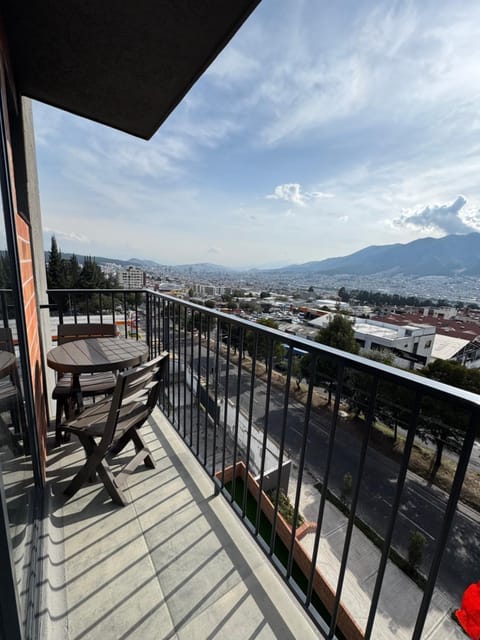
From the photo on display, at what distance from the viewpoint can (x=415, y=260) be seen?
98500mm

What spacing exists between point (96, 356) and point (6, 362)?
1.13 m

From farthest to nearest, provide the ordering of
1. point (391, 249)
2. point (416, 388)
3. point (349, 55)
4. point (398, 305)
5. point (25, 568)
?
point (391, 249) → point (398, 305) → point (349, 55) → point (25, 568) → point (416, 388)

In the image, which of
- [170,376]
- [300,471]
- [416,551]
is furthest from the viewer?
[416,551]

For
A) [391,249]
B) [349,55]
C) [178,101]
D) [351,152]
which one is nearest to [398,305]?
[351,152]

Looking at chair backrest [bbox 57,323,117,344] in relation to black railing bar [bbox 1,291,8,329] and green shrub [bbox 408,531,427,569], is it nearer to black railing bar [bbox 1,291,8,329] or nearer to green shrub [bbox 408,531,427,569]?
black railing bar [bbox 1,291,8,329]

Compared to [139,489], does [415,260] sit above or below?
above

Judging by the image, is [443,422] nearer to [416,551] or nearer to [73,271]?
[416,551]

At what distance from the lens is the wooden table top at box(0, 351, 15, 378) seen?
3.26ft

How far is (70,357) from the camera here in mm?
2092

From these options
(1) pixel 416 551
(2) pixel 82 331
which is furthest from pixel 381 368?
(1) pixel 416 551

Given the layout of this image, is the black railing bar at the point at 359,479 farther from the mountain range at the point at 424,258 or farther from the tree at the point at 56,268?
the mountain range at the point at 424,258

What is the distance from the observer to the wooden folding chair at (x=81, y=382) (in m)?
2.34

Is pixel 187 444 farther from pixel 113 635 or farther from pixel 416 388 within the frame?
pixel 416 388

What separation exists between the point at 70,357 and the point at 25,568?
131 centimetres
